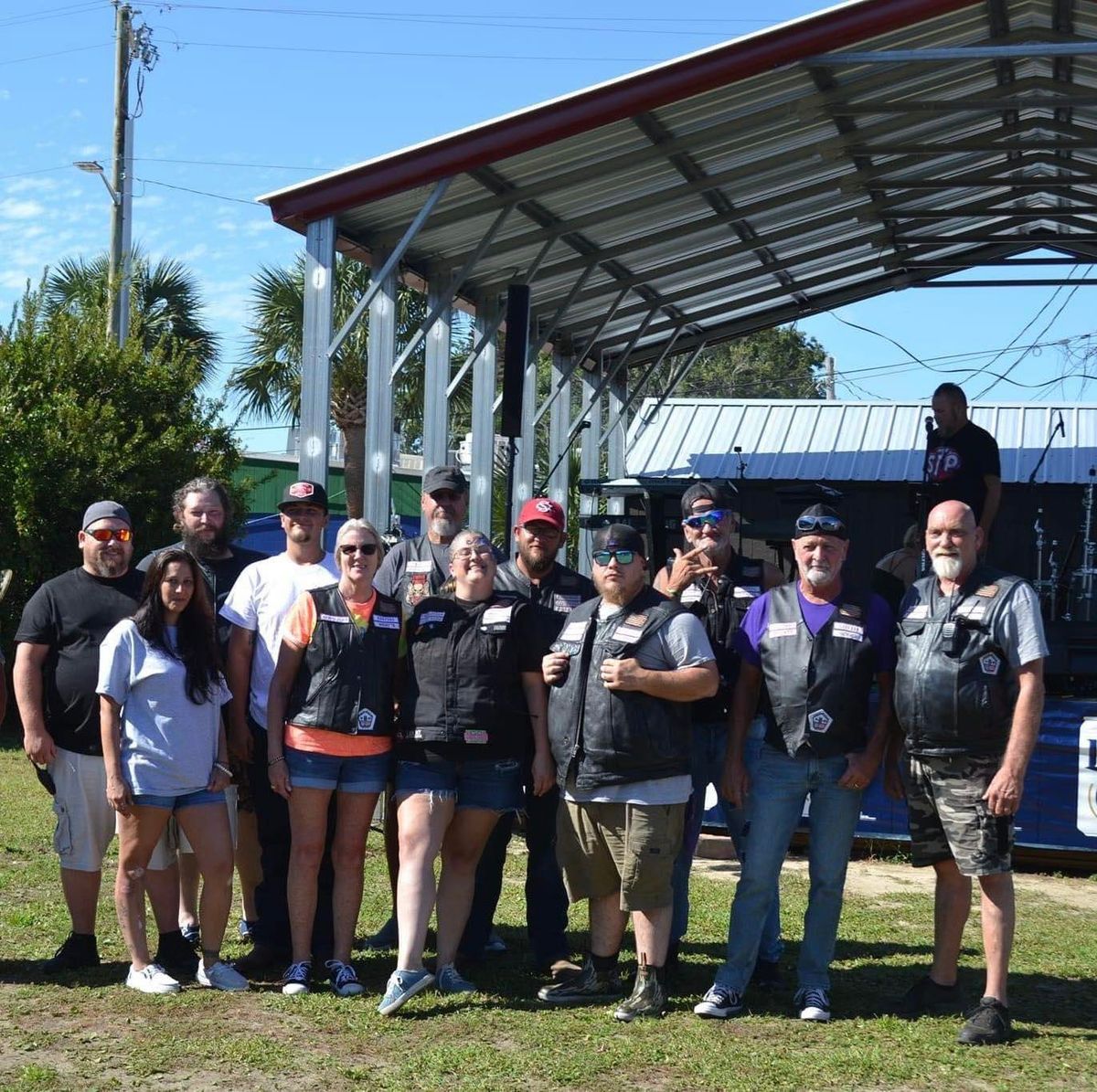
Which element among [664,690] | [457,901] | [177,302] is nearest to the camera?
[664,690]

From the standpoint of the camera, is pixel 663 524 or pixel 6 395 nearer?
pixel 6 395

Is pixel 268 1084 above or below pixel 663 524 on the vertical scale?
below

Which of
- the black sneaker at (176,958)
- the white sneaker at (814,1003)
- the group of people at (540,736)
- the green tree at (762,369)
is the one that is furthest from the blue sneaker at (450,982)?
the green tree at (762,369)

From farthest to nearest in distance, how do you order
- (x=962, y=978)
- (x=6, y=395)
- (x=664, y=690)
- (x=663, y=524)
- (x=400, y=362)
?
1. (x=663, y=524)
2. (x=6, y=395)
3. (x=400, y=362)
4. (x=962, y=978)
5. (x=664, y=690)

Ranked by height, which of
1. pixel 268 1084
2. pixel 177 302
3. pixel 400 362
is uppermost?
pixel 177 302

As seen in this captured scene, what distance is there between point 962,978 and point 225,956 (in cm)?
308

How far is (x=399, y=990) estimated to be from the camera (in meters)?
5.24

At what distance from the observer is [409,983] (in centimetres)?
527

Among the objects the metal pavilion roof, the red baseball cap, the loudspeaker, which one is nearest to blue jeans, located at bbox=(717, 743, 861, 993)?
the red baseball cap

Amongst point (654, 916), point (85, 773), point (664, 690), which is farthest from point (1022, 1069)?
point (85, 773)

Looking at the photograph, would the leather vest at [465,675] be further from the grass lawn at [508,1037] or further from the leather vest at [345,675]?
the grass lawn at [508,1037]

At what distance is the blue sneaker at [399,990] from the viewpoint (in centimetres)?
522

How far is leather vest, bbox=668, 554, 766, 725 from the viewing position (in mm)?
5805

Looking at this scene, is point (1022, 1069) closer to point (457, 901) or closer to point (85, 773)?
point (457, 901)
